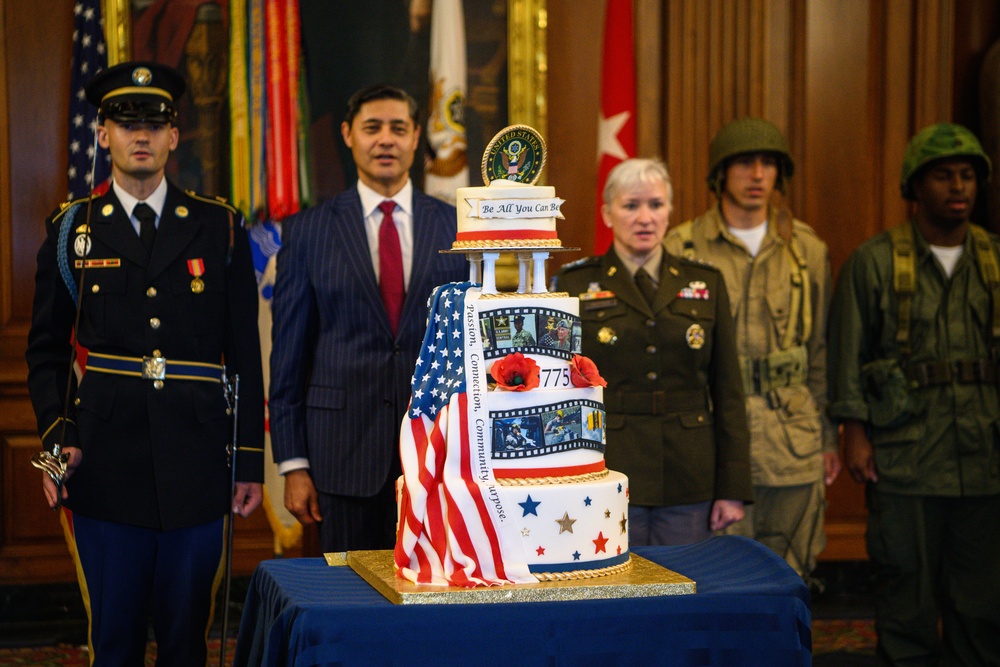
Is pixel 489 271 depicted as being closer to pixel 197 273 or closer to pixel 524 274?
pixel 524 274

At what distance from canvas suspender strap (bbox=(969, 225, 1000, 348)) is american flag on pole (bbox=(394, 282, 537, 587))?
2305 millimetres

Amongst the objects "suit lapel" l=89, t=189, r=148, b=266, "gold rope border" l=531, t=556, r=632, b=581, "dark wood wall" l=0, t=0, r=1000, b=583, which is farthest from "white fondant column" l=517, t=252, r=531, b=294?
"dark wood wall" l=0, t=0, r=1000, b=583

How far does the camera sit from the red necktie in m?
3.30

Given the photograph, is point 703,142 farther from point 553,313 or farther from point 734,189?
point 553,313

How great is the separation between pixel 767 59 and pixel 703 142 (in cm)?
47

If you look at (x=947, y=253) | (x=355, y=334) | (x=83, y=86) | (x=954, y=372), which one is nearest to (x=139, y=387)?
(x=355, y=334)

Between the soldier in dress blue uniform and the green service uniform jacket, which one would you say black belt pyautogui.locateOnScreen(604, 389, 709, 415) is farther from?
the soldier in dress blue uniform

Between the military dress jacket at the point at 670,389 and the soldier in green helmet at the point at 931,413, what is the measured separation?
693mm

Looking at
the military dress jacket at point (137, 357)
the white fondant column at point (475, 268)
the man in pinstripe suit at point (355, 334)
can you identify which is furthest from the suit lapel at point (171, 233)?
the white fondant column at point (475, 268)

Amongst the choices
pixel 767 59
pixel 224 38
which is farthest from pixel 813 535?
pixel 224 38

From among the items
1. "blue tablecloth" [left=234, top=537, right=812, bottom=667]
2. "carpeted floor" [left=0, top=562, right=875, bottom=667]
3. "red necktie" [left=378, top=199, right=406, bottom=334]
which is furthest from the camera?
"carpeted floor" [left=0, top=562, right=875, bottom=667]

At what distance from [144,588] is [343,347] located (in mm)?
830

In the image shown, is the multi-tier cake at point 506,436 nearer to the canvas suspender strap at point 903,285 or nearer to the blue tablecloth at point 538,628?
the blue tablecloth at point 538,628

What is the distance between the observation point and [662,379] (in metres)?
3.51
